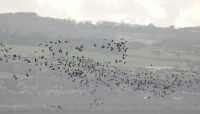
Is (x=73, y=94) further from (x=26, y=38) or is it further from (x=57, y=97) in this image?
(x=26, y=38)

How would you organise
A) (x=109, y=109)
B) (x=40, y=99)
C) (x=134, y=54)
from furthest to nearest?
(x=134, y=54), (x=40, y=99), (x=109, y=109)

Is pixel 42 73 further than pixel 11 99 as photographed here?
Yes

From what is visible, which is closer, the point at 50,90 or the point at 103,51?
the point at 50,90

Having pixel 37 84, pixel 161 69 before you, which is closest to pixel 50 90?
pixel 37 84

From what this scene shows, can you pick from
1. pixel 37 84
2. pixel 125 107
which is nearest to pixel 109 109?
pixel 125 107

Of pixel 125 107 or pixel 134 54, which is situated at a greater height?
pixel 134 54

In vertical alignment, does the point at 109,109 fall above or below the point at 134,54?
below

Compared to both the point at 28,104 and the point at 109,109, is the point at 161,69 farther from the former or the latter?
the point at 28,104

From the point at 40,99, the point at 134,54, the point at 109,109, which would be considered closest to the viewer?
the point at 109,109

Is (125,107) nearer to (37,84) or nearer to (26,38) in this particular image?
(37,84)
